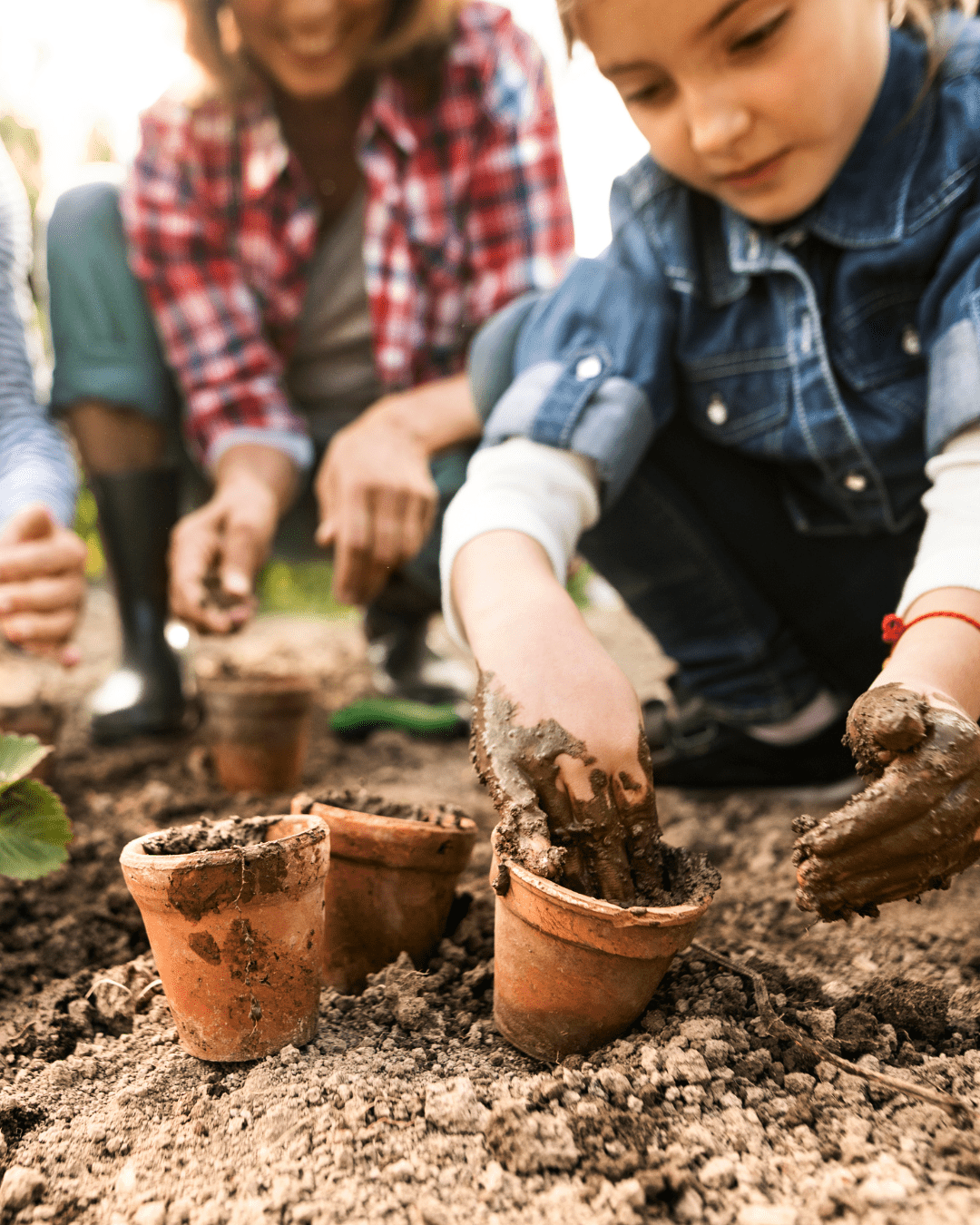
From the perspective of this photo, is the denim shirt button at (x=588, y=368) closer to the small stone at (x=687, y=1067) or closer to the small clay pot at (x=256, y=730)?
the small clay pot at (x=256, y=730)

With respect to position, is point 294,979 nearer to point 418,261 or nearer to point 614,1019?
point 614,1019

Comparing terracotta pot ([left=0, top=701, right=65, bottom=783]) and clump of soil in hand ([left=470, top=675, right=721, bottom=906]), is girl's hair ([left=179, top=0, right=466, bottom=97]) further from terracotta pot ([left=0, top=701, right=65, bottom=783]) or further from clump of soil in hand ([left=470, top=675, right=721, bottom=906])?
clump of soil in hand ([left=470, top=675, right=721, bottom=906])

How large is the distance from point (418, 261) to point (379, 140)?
0.29 m

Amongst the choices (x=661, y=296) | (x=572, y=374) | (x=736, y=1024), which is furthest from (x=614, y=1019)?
(x=661, y=296)

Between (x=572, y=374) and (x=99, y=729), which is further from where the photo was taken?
(x=99, y=729)

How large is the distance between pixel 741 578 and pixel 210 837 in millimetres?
1191

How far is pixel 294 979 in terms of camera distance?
3.40 feet

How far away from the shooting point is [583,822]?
1047mm

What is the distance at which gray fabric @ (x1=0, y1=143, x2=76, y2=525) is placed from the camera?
82.4 inches

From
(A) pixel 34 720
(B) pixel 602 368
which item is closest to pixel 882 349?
(B) pixel 602 368

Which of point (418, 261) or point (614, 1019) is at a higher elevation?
point (418, 261)

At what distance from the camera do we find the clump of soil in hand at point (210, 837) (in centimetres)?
107

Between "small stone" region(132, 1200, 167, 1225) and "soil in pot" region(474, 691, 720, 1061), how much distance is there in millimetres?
391

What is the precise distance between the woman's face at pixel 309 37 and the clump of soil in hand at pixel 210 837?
69.3 inches
